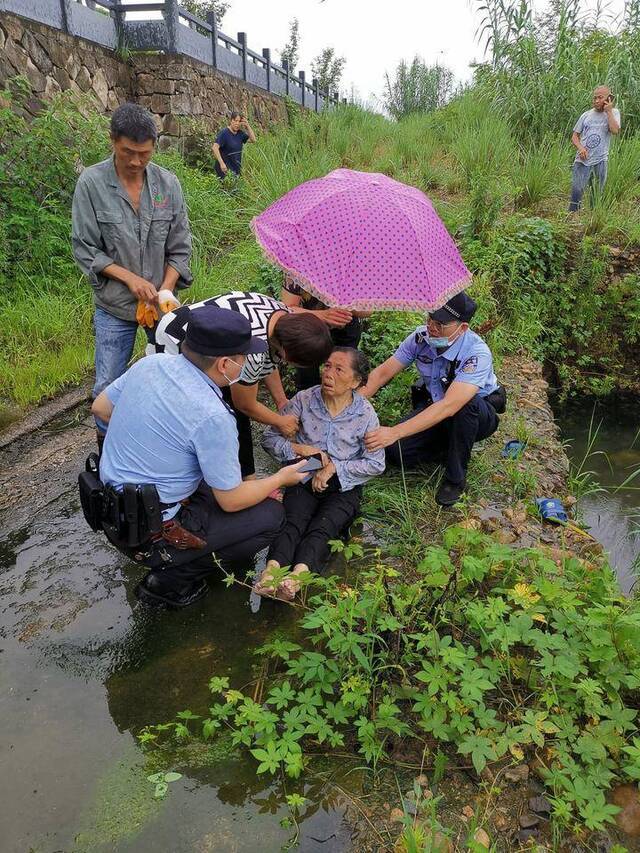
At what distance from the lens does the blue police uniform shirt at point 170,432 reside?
7.51ft

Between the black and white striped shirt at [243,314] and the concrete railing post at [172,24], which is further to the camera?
the concrete railing post at [172,24]

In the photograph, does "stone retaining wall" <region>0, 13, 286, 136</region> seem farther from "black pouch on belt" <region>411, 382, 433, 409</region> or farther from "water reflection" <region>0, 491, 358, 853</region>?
"water reflection" <region>0, 491, 358, 853</region>

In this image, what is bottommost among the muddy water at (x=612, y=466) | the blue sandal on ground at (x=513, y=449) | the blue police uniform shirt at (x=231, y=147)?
the muddy water at (x=612, y=466)

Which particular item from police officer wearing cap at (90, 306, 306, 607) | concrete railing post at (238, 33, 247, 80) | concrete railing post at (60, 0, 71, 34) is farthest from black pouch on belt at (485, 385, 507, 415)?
concrete railing post at (238, 33, 247, 80)

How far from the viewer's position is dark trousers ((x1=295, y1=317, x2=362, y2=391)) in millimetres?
3748

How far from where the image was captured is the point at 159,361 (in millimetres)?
2359

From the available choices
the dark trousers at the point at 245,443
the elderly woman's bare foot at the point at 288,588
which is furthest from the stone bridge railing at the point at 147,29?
the elderly woman's bare foot at the point at 288,588

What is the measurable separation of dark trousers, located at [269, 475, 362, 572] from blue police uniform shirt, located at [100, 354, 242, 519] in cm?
60

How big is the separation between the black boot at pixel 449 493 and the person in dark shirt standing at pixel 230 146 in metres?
8.13

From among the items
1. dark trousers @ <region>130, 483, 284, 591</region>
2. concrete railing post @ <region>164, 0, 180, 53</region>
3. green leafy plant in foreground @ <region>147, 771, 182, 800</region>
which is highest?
concrete railing post @ <region>164, 0, 180, 53</region>

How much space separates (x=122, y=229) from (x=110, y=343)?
67cm

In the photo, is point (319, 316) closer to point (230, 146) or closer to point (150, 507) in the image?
point (150, 507)

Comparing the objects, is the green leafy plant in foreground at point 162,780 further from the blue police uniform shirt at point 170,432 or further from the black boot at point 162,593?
the blue police uniform shirt at point 170,432

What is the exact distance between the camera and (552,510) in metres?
3.41
